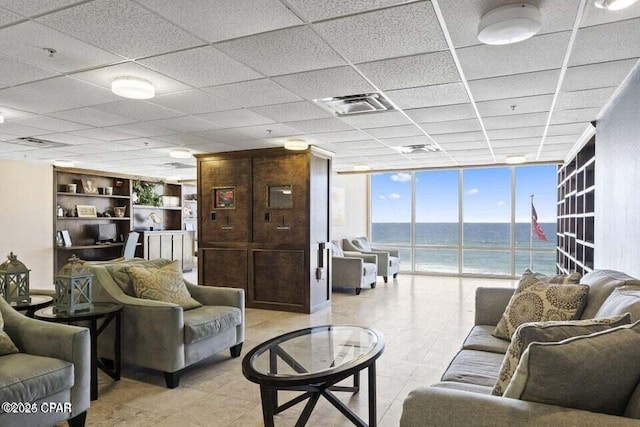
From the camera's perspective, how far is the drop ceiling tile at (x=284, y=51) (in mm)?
2293

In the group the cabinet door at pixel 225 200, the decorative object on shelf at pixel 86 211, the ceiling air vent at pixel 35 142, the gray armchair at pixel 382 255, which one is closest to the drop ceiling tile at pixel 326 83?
the cabinet door at pixel 225 200

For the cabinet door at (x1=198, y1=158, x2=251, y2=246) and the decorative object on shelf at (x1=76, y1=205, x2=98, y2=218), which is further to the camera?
the decorative object on shelf at (x1=76, y1=205, x2=98, y2=218)

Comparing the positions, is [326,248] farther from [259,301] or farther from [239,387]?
[239,387]

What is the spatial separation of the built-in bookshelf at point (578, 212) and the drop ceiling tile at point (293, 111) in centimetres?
312

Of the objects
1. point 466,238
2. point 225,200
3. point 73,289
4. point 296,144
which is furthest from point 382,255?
point 466,238

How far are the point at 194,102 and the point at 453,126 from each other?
272 centimetres

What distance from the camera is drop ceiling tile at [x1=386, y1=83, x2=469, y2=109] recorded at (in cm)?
319

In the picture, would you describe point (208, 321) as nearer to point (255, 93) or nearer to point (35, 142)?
point (255, 93)

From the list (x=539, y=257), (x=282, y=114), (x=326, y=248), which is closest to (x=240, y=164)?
(x=326, y=248)

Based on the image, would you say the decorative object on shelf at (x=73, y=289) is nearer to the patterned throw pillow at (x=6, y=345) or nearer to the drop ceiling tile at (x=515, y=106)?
the patterned throw pillow at (x=6, y=345)

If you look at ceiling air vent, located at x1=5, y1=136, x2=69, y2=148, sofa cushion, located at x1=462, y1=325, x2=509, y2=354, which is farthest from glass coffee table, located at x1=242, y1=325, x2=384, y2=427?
ceiling air vent, located at x1=5, y1=136, x2=69, y2=148

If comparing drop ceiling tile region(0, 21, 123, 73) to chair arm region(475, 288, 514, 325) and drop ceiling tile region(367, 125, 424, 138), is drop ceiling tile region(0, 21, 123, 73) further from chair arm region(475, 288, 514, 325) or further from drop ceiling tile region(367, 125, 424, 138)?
chair arm region(475, 288, 514, 325)

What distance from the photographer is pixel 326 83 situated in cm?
308

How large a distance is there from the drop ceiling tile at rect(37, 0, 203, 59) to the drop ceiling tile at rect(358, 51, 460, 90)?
118cm
